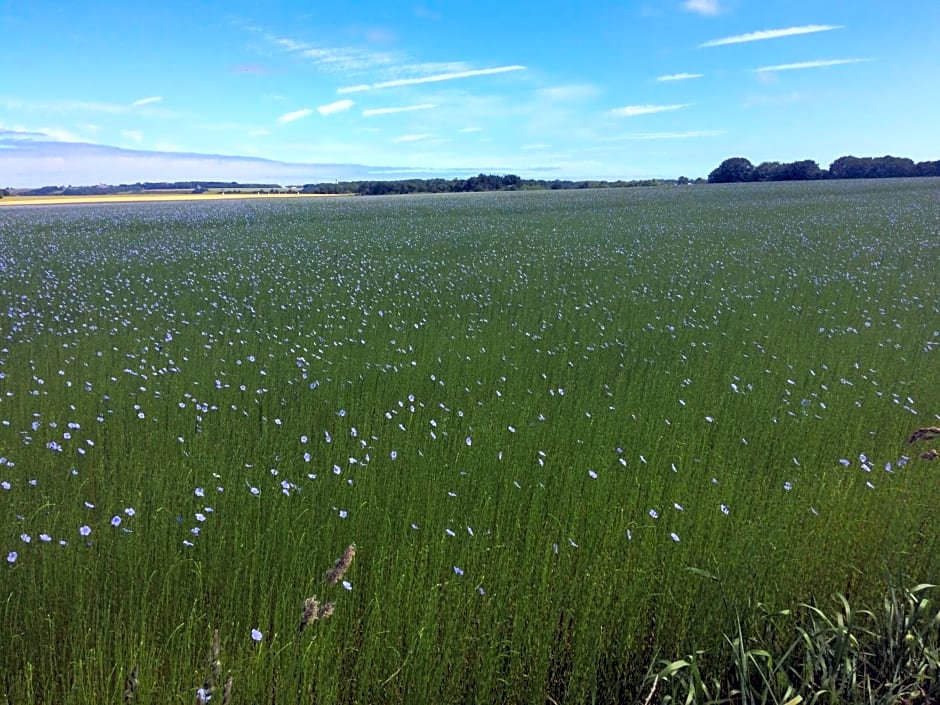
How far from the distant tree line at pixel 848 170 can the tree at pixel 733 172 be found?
326 mm

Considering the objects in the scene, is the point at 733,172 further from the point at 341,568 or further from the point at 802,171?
the point at 341,568

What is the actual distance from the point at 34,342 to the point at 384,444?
5.45 m

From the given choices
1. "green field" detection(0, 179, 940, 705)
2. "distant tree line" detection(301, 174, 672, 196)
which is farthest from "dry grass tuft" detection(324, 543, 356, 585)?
"distant tree line" detection(301, 174, 672, 196)

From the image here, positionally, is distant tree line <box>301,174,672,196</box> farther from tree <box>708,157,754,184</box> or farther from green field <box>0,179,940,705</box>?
green field <box>0,179,940,705</box>

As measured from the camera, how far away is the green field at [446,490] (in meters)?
2.82

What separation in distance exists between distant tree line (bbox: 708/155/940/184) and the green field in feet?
298

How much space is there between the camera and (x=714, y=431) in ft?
17.6

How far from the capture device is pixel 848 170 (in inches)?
3595

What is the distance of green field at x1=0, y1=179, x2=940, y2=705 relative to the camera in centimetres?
282

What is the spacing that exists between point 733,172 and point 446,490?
351 ft

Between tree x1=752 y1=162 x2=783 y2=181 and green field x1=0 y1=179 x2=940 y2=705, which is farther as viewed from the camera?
tree x1=752 y1=162 x2=783 y2=181

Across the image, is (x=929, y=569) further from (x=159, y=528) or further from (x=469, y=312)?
(x=469, y=312)

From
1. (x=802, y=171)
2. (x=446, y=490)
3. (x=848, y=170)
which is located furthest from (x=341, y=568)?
(x=848, y=170)

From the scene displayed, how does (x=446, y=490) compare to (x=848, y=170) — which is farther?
(x=848, y=170)
